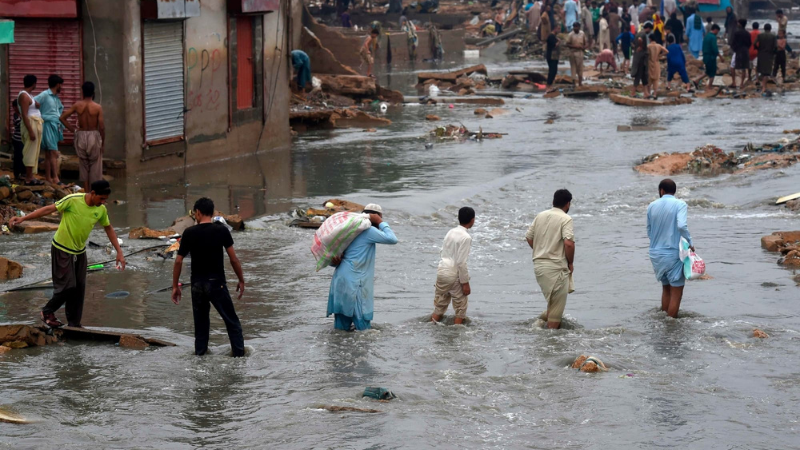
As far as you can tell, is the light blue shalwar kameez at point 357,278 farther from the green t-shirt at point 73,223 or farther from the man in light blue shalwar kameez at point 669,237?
the man in light blue shalwar kameez at point 669,237

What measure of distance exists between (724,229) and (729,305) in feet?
12.9

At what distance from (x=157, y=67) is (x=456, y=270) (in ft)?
28.9

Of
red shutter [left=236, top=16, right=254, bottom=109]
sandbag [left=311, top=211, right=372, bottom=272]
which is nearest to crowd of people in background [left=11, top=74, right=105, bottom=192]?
red shutter [left=236, top=16, right=254, bottom=109]

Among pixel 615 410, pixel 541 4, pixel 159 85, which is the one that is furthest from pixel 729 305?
pixel 541 4

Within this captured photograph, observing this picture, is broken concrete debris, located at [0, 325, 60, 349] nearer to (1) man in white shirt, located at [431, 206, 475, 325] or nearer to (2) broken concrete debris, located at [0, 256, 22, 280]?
(2) broken concrete debris, located at [0, 256, 22, 280]

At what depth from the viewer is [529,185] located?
17328 mm

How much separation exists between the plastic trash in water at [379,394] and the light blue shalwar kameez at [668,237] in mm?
3414

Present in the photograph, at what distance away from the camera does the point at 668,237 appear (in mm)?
9797

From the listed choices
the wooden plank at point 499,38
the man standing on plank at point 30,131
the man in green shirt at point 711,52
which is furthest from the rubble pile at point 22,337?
the wooden plank at point 499,38

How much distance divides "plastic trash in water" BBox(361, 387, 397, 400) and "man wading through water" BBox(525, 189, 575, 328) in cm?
234

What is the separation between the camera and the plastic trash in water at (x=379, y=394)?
24.8ft

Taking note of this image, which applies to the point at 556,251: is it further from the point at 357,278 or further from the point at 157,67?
the point at 157,67

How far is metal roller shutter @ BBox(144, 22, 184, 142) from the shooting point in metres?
16.5

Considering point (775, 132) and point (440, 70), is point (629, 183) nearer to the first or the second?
point (775, 132)
